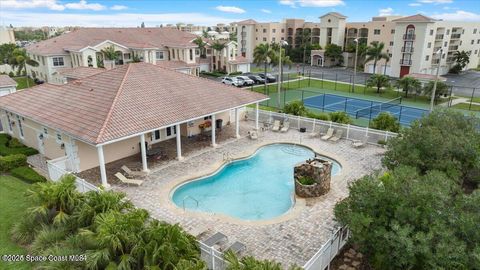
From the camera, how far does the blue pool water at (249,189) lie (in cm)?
1727

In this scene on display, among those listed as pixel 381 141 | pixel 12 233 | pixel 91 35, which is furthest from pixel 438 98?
pixel 91 35

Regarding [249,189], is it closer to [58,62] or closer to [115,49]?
[115,49]

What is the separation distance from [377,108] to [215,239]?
104 feet

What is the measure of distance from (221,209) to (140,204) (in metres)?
4.06

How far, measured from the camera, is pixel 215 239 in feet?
43.0

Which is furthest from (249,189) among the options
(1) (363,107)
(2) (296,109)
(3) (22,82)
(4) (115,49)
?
(3) (22,82)

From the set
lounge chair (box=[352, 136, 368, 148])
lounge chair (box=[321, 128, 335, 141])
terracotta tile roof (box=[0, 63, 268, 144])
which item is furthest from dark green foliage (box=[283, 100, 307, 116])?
lounge chair (box=[352, 136, 368, 148])

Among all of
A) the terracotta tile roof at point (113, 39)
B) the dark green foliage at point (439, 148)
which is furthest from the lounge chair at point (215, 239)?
the terracotta tile roof at point (113, 39)

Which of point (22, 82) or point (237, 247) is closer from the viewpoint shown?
point (237, 247)

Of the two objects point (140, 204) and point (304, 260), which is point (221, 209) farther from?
point (304, 260)

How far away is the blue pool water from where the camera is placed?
56.6 feet

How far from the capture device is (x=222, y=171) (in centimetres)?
2133

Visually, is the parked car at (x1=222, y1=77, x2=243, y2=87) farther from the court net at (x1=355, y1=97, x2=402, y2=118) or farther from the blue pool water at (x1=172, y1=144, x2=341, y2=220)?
the blue pool water at (x1=172, y1=144, x2=341, y2=220)

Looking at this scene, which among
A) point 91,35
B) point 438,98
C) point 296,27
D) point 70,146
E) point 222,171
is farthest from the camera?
point 296,27
